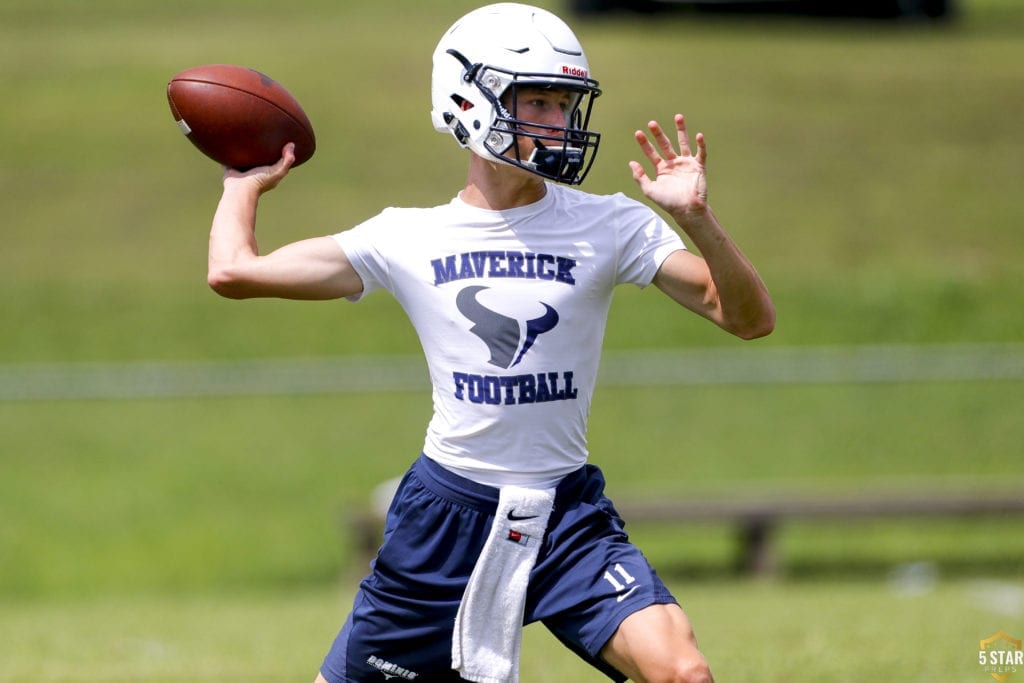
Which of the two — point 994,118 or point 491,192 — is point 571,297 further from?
point 994,118

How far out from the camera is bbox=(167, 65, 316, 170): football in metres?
4.48

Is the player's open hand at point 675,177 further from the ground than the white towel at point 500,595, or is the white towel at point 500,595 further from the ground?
the player's open hand at point 675,177

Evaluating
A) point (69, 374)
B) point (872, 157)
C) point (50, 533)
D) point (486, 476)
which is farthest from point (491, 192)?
point (872, 157)

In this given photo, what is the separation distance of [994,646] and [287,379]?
10705 mm

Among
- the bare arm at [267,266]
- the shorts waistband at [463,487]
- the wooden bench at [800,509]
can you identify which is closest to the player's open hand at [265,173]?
the bare arm at [267,266]

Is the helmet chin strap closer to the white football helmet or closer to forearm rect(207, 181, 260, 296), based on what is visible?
the white football helmet

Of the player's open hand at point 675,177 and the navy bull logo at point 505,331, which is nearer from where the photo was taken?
the player's open hand at point 675,177

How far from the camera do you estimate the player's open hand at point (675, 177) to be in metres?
3.87

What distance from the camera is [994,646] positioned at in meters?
6.64

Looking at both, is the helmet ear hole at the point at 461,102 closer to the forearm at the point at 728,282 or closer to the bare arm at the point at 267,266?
the bare arm at the point at 267,266

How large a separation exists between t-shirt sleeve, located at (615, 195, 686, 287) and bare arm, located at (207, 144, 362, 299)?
0.75 m

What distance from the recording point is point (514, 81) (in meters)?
4.07

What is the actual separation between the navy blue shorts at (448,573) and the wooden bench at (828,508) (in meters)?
7.32

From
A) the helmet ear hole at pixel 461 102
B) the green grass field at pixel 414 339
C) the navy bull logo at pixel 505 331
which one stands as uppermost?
the helmet ear hole at pixel 461 102
